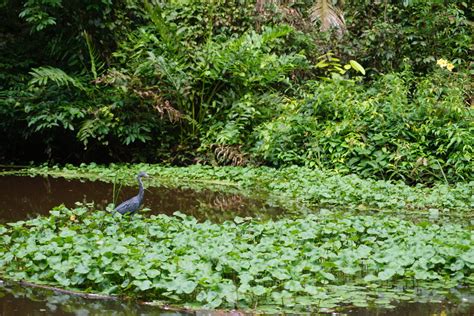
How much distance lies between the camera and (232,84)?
494 inches

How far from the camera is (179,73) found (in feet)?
39.8

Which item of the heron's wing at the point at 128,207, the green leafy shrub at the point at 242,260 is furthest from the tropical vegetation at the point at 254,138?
the heron's wing at the point at 128,207

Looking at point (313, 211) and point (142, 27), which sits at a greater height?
point (142, 27)

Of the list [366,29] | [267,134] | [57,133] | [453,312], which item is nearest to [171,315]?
[453,312]

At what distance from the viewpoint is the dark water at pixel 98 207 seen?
471 centimetres

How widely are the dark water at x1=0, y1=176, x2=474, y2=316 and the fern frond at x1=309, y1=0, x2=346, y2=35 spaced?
14.6 ft

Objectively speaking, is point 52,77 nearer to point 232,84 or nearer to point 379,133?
point 232,84

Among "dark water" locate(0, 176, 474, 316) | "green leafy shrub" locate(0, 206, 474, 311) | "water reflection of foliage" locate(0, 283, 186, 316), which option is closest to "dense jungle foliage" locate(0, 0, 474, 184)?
"dark water" locate(0, 176, 474, 316)

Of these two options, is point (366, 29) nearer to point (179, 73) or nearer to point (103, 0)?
point (179, 73)

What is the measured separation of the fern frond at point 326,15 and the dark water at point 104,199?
4.43 m

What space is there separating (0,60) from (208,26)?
3.68 m

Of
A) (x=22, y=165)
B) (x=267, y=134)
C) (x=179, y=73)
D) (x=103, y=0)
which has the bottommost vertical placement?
(x=22, y=165)

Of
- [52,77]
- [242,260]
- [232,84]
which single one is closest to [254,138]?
[232,84]

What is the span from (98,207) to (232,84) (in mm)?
4737
